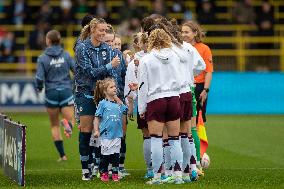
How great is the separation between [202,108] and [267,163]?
73.4 inches

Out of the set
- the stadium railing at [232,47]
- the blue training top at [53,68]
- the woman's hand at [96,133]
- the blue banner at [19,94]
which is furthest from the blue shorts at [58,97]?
the stadium railing at [232,47]

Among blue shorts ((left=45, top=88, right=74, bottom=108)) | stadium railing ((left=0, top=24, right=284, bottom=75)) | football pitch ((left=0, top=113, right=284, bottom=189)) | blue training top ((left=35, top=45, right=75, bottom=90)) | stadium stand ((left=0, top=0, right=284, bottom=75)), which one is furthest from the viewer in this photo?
stadium railing ((left=0, top=24, right=284, bottom=75))

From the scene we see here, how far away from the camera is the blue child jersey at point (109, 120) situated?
48.9ft

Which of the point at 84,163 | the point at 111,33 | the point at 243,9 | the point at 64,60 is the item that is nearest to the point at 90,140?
the point at 84,163

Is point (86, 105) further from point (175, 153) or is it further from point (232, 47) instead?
point (232, 47)

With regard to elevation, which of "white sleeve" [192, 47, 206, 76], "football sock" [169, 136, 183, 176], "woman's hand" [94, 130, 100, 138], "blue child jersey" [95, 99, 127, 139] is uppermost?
"white sleeve" [192, 47, 206, 76]

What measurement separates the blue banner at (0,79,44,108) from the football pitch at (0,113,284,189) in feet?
6.37

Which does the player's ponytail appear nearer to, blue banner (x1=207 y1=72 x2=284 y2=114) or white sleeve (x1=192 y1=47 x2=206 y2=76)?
white sleeve (x1=192 y1=47 x2=206 y2=76)

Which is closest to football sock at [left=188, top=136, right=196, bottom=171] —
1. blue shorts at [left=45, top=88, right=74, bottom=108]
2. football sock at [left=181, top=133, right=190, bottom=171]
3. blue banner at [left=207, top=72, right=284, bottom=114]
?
football sock at [left=181, top=133, right=190, bottom=171]

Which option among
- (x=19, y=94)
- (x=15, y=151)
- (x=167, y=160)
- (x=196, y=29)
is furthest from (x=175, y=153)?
(x=19, y=94)

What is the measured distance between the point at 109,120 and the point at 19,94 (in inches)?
662

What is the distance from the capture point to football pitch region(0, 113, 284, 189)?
14.8 metres

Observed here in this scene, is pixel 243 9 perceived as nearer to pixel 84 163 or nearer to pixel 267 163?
pixel 267 163

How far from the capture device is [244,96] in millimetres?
32062
